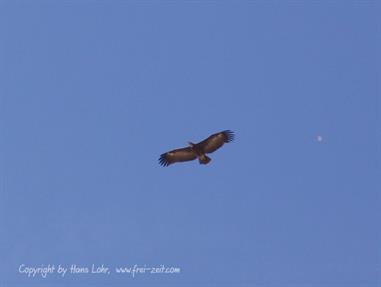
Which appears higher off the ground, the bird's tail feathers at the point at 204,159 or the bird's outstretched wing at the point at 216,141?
the bird's outstretched wing at the point at 216,141

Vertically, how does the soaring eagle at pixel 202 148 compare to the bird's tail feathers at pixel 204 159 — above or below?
above

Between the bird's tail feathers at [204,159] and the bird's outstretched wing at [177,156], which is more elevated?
the bird's outstretched wing at [177,156]

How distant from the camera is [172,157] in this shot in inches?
947

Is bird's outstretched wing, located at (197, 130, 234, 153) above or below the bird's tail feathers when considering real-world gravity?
above

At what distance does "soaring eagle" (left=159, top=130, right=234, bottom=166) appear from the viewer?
2369cm

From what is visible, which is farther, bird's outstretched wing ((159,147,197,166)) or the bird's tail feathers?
bird's outstretched wing ((159,147,197,166))

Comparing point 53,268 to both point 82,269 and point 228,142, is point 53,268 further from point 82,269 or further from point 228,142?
point 228,142

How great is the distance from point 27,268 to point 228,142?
20.2 feet

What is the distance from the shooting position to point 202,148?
23703 millimetres

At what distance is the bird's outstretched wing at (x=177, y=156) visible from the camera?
23.8 metres

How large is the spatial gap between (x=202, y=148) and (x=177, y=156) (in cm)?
70

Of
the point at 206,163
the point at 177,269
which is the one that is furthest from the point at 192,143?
the point at 177,269

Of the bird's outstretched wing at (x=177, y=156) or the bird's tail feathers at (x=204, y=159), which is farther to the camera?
the bird's outstretched wing at (x=177, y=156)

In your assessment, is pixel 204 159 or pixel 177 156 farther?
pixel 177 156
